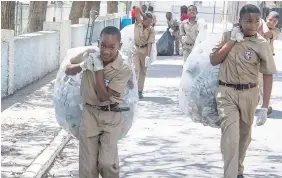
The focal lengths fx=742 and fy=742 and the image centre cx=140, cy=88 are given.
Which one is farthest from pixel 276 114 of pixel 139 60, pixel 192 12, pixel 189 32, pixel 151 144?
pixel 192 12

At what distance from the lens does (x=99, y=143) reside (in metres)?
6.27

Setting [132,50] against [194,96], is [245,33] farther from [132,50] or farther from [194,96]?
[132,50]

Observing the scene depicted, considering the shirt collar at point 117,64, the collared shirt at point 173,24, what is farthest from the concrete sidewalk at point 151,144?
the collared shirt at point 173,24

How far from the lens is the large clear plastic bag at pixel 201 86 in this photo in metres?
7.36

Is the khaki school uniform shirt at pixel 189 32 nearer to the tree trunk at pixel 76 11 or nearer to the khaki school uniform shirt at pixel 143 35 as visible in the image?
the khaki school uniform shirt at pixel 143 35

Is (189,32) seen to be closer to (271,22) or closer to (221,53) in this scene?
(271,22)

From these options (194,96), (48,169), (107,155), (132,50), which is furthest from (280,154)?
(132,50)

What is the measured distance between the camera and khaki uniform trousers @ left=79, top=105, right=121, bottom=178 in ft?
20.3

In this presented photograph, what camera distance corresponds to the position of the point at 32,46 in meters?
15.8

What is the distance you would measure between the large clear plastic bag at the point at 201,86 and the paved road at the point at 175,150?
0.75 metres

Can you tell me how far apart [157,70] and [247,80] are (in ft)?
43.4

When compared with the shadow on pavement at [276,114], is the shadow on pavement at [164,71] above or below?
below

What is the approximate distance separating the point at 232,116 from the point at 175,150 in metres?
2.47

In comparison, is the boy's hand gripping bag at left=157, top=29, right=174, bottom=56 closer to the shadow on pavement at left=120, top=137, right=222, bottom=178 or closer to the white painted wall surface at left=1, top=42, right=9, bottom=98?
the white painted wall surface at left=1, top=42, right=9, bottom=98
